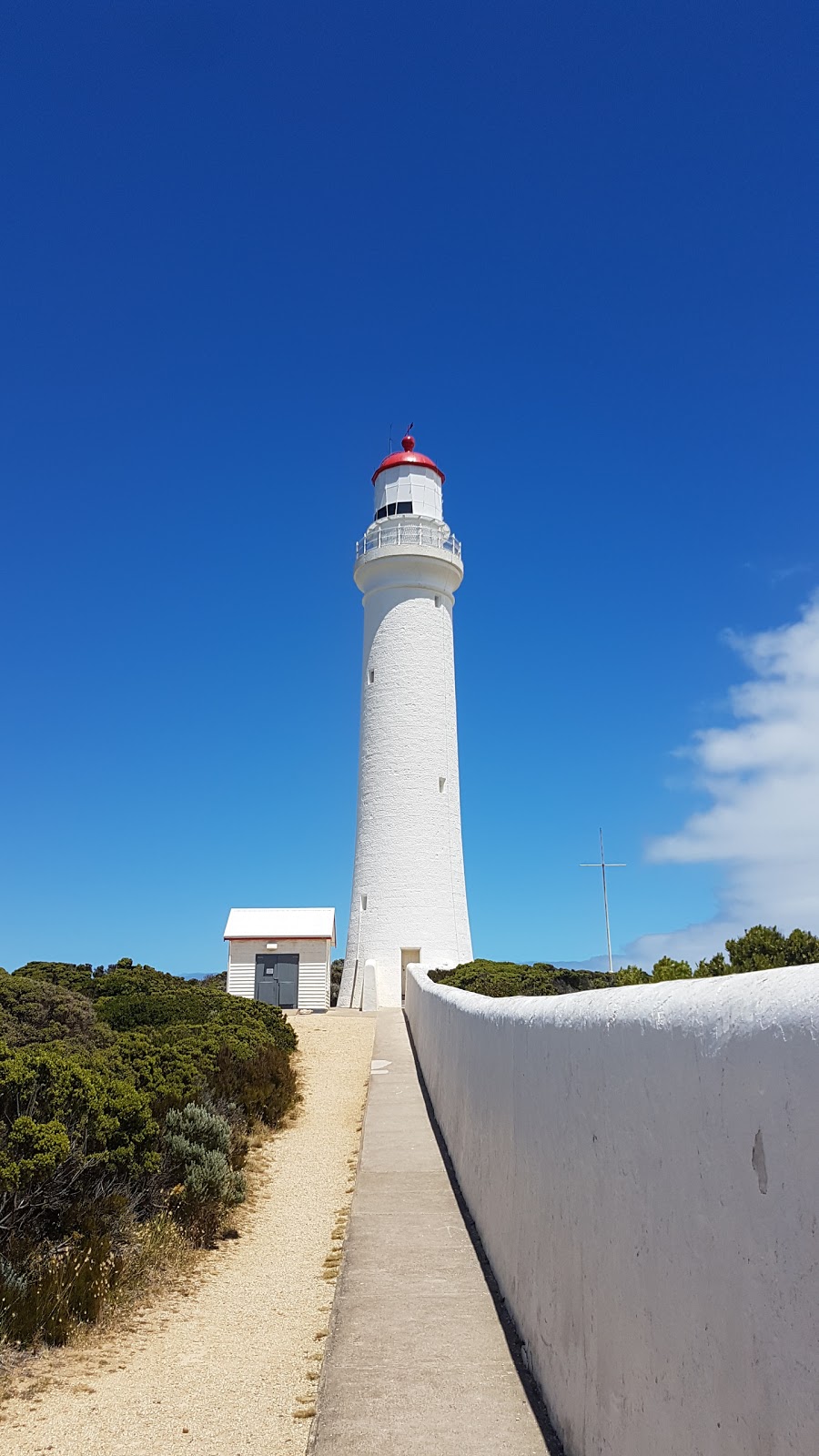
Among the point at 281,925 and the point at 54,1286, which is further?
the point at 281,925

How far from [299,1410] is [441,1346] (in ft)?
2.42

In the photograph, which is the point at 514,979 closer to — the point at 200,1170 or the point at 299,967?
the point at 299,967

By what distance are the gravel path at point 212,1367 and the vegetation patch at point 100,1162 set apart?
0.93ft

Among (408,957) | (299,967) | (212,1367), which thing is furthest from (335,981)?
(212,1367)

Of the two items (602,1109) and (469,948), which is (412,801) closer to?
(469,948)

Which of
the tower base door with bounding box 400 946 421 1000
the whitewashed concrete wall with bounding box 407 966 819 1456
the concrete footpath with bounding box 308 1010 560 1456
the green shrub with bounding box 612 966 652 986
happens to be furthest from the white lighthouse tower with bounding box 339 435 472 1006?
the whitewashed concrete wall with bounding box 407 966 819 1456

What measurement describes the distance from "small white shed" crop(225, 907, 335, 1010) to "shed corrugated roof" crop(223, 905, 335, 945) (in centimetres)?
3

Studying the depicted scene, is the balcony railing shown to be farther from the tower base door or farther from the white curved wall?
the tower base door

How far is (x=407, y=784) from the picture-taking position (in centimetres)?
2853

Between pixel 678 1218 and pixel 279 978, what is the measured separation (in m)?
26.3

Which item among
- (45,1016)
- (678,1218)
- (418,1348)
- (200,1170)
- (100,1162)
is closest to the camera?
(678,1218)

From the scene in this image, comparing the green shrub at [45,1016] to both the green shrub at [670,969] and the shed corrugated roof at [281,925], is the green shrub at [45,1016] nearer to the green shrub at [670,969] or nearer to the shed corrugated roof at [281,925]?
the green shrub at [670,969]

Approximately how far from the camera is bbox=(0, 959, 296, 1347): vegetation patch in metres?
5.91

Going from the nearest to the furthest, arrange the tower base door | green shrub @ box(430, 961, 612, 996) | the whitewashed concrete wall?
the whitewashed concrete wall
green shrub @ box(430, 961, 612, 996)
the tower base door
